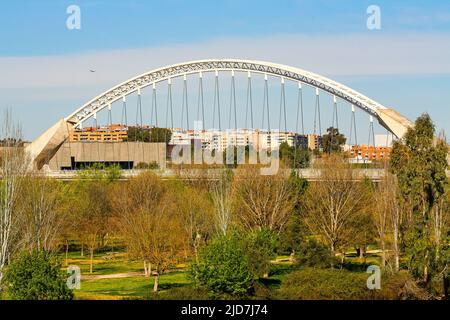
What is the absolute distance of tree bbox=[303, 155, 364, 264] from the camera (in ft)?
155

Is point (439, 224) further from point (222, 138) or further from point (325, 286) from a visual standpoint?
point (222, 138)

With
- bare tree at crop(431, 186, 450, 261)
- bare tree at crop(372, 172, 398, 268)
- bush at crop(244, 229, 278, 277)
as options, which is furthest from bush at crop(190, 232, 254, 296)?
bare tree at crop(372, 172, 398, 268)

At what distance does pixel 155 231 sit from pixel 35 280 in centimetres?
1330

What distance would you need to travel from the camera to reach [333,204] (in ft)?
159

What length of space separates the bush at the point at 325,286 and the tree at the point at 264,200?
12.4 meters

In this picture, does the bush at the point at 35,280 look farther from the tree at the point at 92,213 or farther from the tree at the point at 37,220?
the tree at the point at 92,213

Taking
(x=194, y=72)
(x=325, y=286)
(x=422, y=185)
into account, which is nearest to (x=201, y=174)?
(x=194, y=72)

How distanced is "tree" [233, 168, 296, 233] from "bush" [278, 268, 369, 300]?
40.8 ft

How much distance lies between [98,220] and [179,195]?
5.46 m

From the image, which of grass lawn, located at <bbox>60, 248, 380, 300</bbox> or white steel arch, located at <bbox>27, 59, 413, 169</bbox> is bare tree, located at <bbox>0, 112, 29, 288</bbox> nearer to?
grass lawn, located at <bbox>60, 248, 380, 300</bbox>

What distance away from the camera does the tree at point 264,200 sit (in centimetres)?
4938

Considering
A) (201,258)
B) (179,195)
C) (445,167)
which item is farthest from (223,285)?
(179,195)

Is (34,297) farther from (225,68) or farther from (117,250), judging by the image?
(225,68)
